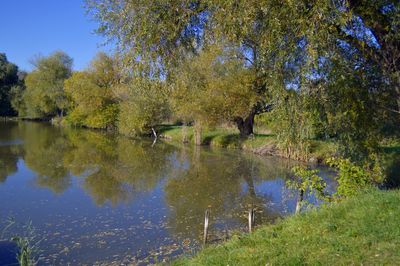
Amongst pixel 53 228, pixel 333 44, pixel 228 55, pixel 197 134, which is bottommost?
pixel 53 228

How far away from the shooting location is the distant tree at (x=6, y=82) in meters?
73.9

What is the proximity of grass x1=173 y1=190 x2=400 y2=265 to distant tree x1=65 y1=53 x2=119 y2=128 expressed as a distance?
148 feet

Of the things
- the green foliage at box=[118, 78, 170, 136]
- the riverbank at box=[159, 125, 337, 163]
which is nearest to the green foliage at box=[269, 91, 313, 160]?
the riverbank at box=[159, 125, 337, 163]

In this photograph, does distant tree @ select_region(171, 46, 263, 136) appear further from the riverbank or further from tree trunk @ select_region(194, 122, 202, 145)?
tree trunk @ select_region(194, 122, 202, 145)

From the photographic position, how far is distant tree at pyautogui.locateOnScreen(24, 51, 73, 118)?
6297cm

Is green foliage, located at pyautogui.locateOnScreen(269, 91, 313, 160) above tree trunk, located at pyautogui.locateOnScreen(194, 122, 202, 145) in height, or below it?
above

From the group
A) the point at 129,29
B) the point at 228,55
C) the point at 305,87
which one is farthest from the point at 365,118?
the point at 228,55

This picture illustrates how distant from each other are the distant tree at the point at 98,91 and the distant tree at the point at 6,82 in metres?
24.6

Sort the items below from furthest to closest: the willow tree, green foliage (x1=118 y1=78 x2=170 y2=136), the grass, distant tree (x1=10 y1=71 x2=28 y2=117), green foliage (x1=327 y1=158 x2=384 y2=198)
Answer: distant tree (x1=10 y1=71 x2=28 y2=117)
green foliage (x1=118 y1=78 x2=170 y2=136)
green foliage (x1=327 y1=158 x2=384 y2=198)
the willow tree
the grass

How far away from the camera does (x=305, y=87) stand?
8.77 meters

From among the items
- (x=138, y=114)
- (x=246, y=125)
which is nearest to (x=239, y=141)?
(x=246, y=125)

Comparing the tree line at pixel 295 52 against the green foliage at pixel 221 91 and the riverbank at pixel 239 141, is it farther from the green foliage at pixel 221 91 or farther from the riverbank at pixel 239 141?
the green foliage at pixel 221 91

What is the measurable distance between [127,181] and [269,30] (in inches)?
497

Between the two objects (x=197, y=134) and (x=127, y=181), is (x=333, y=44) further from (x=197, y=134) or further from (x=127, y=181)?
(x=197, y=134)
